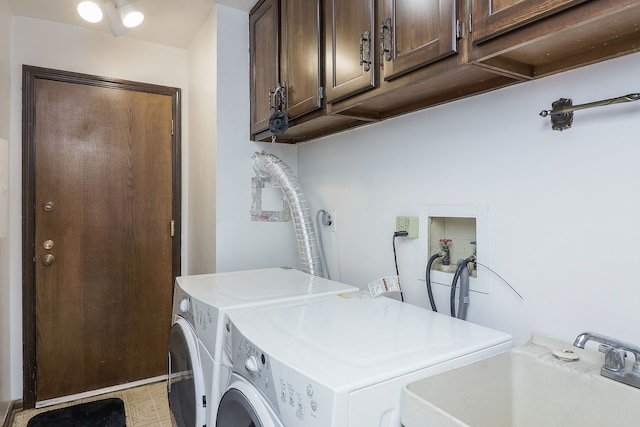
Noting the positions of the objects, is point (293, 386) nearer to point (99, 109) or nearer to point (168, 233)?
point (168, 233)

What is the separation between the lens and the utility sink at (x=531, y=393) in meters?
0.83

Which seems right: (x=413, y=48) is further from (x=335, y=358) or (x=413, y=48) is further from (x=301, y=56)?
(x=335, y=358)

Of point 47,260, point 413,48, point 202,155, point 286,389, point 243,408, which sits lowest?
point 243,408

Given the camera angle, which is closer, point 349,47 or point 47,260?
point 349,47

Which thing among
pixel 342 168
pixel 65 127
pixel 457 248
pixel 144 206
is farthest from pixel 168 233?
pixel 457 248

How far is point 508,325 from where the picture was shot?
4.01ft

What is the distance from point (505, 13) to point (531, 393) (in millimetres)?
920

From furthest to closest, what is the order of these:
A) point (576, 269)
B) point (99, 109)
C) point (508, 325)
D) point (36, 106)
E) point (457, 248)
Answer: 1. point (99, 109)
2. point (36, 106)
3. point (457, 248)
4. point (508, 325)
5. point (576, 269)

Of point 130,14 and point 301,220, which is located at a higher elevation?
point 130,14

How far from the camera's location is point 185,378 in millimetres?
1426

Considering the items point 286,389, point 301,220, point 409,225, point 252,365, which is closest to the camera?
point 286,389

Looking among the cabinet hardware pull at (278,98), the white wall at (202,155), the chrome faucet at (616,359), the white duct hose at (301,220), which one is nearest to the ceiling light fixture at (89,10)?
the white wall at (202,155)

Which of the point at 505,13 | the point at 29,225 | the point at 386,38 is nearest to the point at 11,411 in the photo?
the point at 29,225

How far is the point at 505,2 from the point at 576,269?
0.70 m
